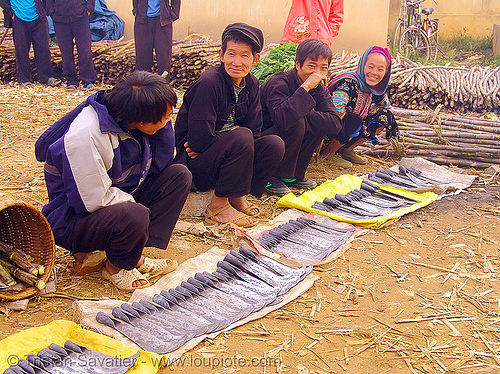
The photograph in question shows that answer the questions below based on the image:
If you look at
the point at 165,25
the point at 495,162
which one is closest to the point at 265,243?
the point at 495,162

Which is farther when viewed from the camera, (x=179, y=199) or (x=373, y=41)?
(x=373, y=41)

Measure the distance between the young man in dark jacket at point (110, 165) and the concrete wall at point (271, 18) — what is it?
24.1 feet

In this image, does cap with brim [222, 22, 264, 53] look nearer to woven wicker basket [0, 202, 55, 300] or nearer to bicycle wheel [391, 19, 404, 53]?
woven wicker basket [0, 202, 55, 300]

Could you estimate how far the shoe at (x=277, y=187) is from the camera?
187 inches

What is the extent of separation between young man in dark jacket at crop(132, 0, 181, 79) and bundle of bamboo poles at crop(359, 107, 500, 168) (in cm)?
385

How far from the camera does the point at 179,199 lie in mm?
3238

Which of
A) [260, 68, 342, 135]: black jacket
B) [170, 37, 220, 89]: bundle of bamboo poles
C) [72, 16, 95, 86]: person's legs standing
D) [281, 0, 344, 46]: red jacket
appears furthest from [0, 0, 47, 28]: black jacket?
[260, 68, 342, 135]: black jacket

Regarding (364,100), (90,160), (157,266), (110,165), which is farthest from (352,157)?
(90,160)

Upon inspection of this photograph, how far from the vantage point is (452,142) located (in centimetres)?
600

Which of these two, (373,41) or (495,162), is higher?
(373,41)

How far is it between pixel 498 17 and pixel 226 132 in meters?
12.7

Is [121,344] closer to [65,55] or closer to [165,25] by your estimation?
[165,25]

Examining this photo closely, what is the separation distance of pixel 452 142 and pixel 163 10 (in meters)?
4.69

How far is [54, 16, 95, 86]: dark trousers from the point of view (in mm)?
8750
